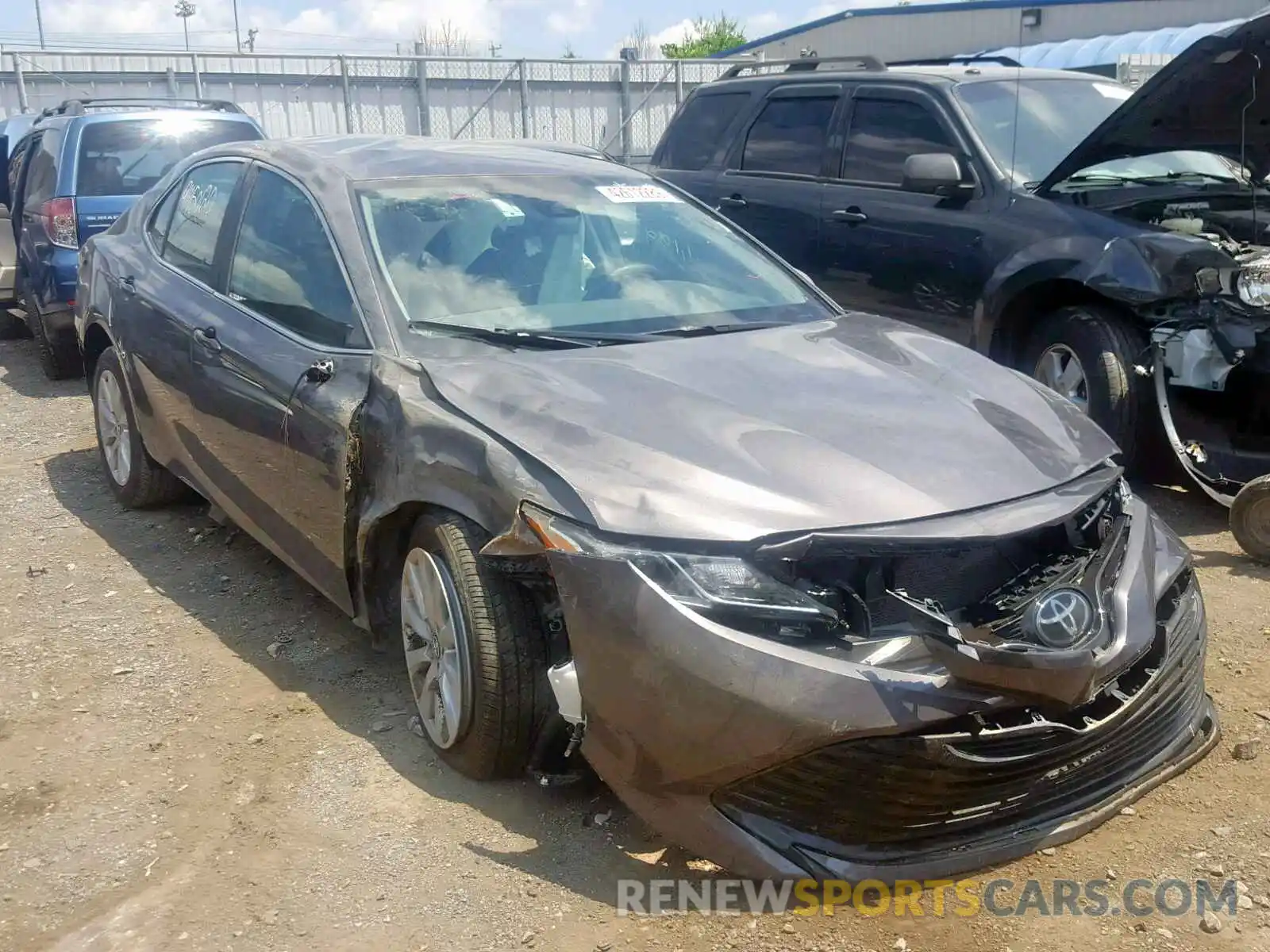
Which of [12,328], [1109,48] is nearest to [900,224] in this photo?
[12,328]


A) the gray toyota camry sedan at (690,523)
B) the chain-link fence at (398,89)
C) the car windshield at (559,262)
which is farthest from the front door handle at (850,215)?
the chain-link fence at (398,89)

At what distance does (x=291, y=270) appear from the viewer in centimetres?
421

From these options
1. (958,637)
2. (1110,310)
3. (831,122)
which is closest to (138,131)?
(831,122)

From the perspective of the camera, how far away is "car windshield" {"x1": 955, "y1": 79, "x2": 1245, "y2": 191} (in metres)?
6.43

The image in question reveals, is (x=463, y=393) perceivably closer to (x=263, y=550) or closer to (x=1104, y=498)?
(x=1104, y=498)

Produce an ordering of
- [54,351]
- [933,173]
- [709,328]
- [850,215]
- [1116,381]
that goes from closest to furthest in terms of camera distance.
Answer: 1. [709,328]
2. [1116,381]
3. [933,173]
4. [850,215]
5. [54,351]

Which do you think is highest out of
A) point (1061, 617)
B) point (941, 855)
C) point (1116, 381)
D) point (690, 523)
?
point (690, 523)

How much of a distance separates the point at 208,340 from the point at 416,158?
0.98 meters

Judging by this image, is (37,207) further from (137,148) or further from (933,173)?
(933,173)

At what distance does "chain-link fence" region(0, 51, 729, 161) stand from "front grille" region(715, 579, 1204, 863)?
1587 centimetres

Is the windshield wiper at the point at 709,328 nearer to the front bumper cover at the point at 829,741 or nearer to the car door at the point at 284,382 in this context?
the car door at the point at 284,382

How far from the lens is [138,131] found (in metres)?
9.16

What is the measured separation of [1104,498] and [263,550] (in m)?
3.48

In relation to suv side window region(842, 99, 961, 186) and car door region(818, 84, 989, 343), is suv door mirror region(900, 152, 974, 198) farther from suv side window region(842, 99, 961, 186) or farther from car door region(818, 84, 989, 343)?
suv side window region(842, 99, 961, 186)
